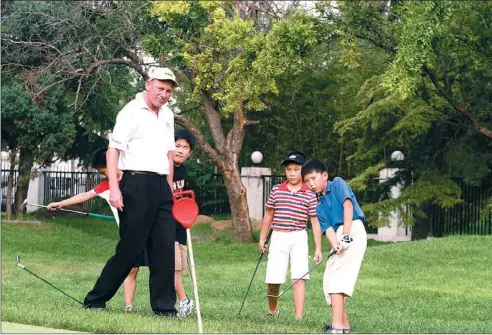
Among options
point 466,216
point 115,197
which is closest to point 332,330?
point 115,197

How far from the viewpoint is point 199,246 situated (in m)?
27.9

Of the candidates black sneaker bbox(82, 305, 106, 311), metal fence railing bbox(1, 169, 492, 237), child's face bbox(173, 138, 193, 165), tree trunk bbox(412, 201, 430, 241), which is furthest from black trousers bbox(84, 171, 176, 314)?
tree trunk bbox(412, 201, 430, 241)

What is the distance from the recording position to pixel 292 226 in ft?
34.4

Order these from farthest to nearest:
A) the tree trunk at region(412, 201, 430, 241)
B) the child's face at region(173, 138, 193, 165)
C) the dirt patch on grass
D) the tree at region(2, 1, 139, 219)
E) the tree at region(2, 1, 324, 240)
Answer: the dirt patch on grass < the tree trunk at region(412, 201, 430, 241) < the tree at region(2, 1, 139, 219) < the tree at region(2, 1, 324, 240) < the child's face at region(173, 138, 193, 165)

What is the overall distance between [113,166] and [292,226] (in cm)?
231

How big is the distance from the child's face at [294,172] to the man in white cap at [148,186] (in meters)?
1.60

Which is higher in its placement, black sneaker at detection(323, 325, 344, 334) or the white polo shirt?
the white polo shirt

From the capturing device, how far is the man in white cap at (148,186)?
890cm

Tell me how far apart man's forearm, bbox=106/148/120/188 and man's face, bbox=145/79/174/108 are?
52cm

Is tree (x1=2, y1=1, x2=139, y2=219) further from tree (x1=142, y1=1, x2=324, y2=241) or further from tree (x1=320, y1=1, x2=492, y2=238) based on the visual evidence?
tree (x1=320, y1=1, x2=492, y2=238)

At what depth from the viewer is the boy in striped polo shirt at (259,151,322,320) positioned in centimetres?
1043

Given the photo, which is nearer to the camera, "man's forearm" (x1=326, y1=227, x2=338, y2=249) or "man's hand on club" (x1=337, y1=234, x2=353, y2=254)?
"man's hand on club" (x1=337, y1=234, x2=353, y2=254)

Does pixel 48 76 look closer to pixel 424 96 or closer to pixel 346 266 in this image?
pixel 424 96

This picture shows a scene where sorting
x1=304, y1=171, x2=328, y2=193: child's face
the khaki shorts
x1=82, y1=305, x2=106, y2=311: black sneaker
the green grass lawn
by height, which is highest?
x1=304, y1=171, x2=328, y2=193: child's face
